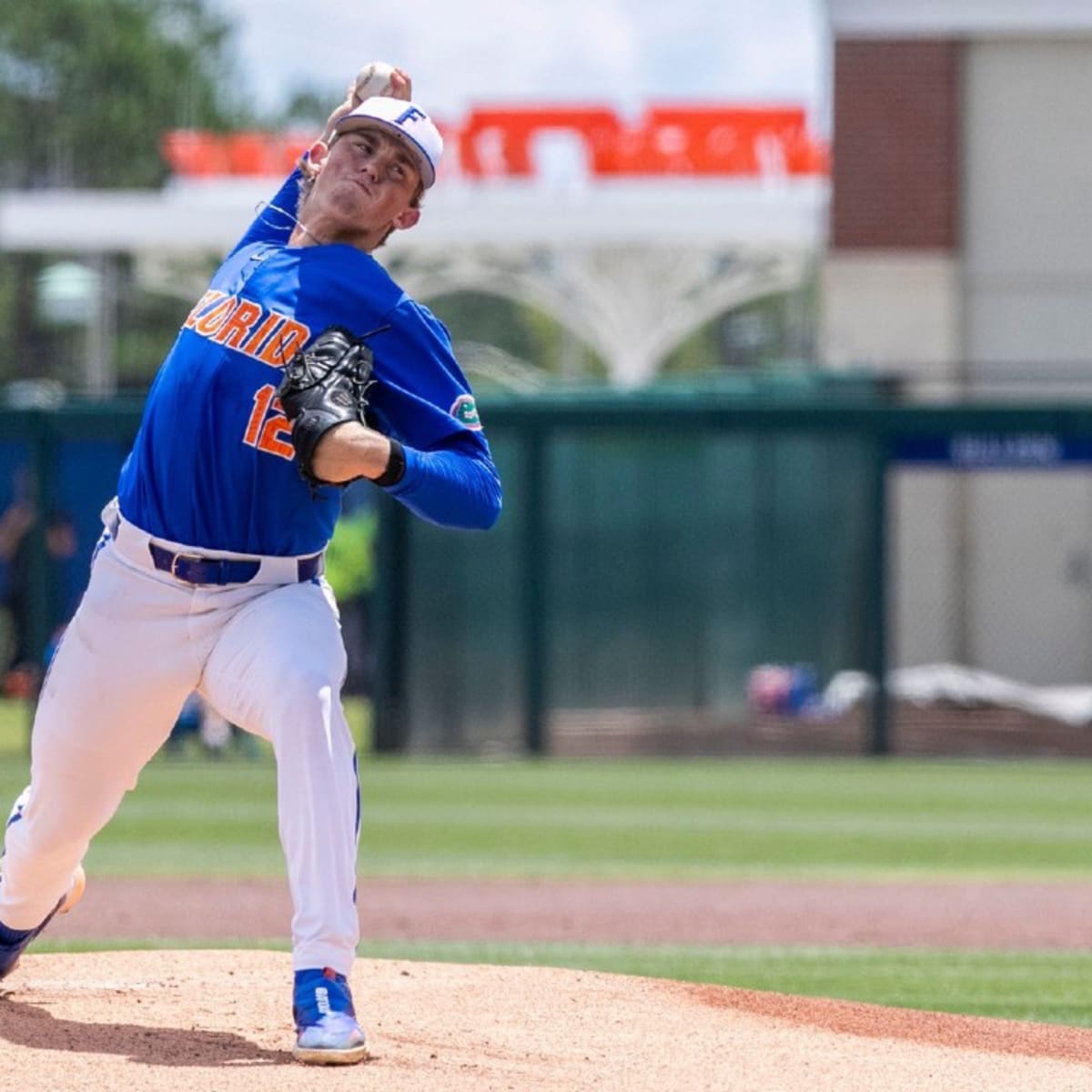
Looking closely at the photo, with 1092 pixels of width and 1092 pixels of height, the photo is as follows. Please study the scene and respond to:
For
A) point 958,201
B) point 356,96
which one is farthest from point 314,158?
point 958,201

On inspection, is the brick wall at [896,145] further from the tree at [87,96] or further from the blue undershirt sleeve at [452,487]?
the tree at [87,96]

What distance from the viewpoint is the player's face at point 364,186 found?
5074mm

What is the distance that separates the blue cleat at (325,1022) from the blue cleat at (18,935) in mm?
885

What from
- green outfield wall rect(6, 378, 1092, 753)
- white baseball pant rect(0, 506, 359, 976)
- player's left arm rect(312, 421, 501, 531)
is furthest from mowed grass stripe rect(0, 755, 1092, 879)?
player's left arm rect(312, 421, 501, 531)

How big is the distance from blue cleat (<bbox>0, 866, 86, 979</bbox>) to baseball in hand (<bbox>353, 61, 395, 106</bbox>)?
1.84 m

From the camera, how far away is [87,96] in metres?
58.4

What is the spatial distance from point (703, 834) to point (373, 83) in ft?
23.2

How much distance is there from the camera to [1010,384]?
19.2m

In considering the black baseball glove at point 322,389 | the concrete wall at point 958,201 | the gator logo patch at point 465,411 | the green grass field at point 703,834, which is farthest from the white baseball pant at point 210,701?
the concrete wall at point 958,201

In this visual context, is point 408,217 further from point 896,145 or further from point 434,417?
point 896,145

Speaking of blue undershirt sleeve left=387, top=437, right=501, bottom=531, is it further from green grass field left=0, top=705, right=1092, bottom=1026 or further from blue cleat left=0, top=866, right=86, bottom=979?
green grass field left=0, top=705, right=1092, bottom=1026

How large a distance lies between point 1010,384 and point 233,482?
14975mm

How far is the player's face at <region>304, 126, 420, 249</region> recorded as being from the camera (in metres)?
5.07

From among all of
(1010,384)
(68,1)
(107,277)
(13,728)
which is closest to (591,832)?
(13,728)
